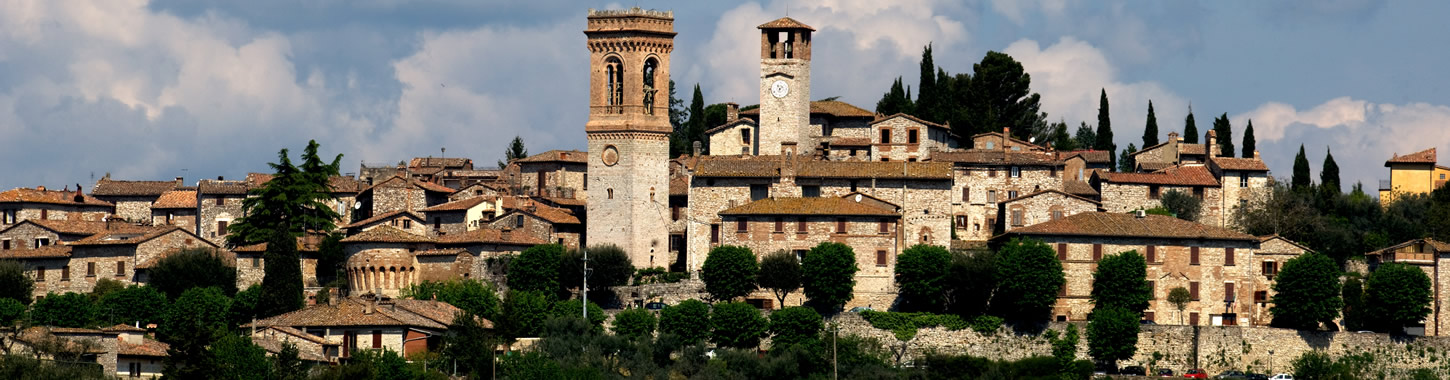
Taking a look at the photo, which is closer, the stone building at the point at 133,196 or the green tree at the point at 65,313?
the green tree at the point at 65,313

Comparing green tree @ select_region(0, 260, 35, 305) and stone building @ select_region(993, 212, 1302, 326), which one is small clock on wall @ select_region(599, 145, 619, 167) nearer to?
stone building @ select_region(993, 212, 1302, 326)

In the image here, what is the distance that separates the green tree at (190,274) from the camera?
81625 millimetres

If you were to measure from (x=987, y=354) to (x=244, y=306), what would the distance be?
23022 mm

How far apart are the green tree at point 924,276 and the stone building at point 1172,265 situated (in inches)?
125

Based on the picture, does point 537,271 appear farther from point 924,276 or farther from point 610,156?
point 924,276

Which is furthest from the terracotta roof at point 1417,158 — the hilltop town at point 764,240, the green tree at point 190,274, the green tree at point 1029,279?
the green tree at point 190,274

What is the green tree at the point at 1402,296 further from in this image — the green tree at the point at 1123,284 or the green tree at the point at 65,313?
the green tree at the point at 65,313

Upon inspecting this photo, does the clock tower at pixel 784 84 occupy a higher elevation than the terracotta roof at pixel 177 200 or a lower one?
higher

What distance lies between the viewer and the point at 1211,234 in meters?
80.9

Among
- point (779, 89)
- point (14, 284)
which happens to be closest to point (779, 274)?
point (779, 89)

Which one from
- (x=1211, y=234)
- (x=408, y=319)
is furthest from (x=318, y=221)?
(x=1211, y=234)

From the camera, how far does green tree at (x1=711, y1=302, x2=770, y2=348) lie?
254ft

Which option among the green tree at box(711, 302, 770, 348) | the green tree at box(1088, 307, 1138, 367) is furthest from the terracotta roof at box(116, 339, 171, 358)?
the green tree at box(1088, 307, 1138, 367)

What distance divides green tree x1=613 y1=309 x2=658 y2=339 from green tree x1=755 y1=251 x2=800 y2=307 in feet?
12.8
